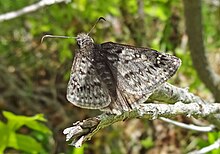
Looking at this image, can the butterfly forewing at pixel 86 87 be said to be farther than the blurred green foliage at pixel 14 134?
No

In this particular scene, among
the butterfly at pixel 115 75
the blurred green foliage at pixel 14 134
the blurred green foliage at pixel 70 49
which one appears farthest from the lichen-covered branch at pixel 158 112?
the blurred green foliage at pixel 70 49

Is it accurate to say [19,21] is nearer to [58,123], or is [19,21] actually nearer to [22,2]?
[22,2]

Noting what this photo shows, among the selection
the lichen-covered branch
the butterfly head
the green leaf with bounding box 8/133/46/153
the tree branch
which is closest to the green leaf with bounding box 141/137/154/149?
the tree branch

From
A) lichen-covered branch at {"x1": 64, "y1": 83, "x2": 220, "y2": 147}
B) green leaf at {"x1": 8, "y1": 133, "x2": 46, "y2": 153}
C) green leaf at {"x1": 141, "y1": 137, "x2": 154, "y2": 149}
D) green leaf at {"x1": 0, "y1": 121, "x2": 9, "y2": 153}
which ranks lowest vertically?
green leaf at {"x1": 141, "y1": 137, "x2": 154, "y2": 149}

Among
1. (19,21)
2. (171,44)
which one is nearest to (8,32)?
(19,21)

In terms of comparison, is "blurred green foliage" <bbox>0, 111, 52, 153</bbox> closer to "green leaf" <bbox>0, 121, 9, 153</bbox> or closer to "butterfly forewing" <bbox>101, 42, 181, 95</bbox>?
"green leaf" <bbox>0, 121, 9, 153</bbox>

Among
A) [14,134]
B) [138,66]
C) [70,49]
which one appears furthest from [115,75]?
[70,49]

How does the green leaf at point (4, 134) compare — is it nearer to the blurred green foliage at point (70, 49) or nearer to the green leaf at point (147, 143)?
the blurred green foliage at point (70, 49)
